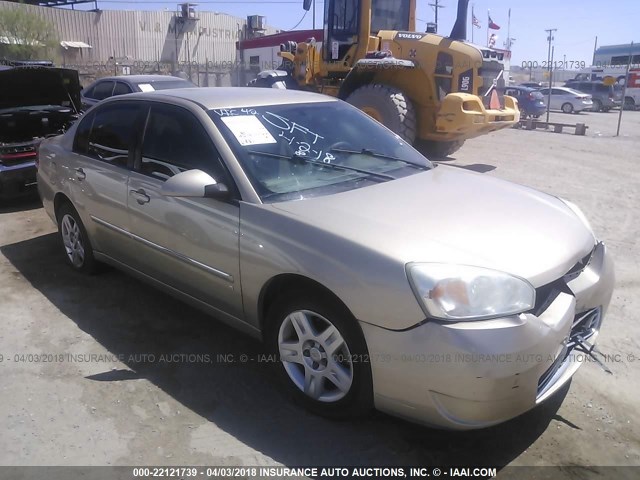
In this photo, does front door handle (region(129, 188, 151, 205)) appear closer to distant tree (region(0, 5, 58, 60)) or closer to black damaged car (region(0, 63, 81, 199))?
black damaged car (region(0, 63, 81, 199))

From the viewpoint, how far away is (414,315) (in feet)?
8.01

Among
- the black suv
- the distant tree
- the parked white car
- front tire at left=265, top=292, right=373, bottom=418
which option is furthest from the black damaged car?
the black suv

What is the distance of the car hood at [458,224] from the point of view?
2600 millimetres

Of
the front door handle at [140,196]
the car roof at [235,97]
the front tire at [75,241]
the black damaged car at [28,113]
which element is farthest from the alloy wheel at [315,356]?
the black damaged car at [28,113]

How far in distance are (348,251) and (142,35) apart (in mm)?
45691

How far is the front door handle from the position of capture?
3.79 metres

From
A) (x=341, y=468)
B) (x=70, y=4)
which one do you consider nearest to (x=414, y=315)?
(x=341, y=468)

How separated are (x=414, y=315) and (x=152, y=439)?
1.49 meters

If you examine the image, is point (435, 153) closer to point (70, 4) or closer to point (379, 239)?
point (379, 239)

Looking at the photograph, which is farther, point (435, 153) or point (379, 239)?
point (435, 153)

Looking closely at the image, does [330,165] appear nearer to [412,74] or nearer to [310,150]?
[310,150]

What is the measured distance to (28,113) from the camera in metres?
7.70

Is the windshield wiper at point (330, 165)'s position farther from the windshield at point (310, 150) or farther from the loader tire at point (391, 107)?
the loader tire at point (391, 107)

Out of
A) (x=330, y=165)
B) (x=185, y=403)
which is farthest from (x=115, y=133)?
(x=185, y=403)
